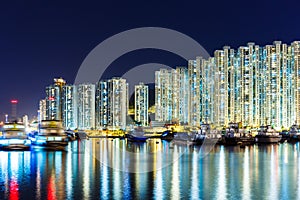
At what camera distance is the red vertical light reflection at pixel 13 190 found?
1472cm

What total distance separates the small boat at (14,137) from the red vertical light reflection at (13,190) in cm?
1907

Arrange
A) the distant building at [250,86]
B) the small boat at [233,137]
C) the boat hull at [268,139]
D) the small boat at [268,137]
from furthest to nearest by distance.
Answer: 1. the distant building at [250,86]
2. the small boat at [268,137]
3. the boat hull at [268,139]
4. the small boat at [233,137]

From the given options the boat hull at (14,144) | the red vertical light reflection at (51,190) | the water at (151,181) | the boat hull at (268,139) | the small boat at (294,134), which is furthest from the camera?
the small boat at (294,134)

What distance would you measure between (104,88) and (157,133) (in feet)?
48.2

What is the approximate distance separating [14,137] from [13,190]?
22731 mm

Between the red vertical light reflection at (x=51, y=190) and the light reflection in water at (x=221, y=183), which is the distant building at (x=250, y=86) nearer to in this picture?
the light reflection in water at (x=221, y=183)

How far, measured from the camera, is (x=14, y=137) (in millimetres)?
38094

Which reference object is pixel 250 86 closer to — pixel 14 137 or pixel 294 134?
pixel 294 134

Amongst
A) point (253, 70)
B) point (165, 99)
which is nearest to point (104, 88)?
point (165, 99)

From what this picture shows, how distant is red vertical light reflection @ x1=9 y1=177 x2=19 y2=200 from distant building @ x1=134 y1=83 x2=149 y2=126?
270 feet

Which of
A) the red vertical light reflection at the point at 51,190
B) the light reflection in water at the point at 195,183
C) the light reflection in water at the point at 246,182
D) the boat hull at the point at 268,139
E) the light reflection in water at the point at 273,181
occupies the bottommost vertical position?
the boat hull at the point at 268,139

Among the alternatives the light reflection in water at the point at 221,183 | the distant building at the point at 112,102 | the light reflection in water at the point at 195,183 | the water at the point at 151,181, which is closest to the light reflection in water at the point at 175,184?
the water at the point at 151,181

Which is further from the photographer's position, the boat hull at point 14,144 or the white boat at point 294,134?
the white boat at point 294,134

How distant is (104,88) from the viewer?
313 ft
